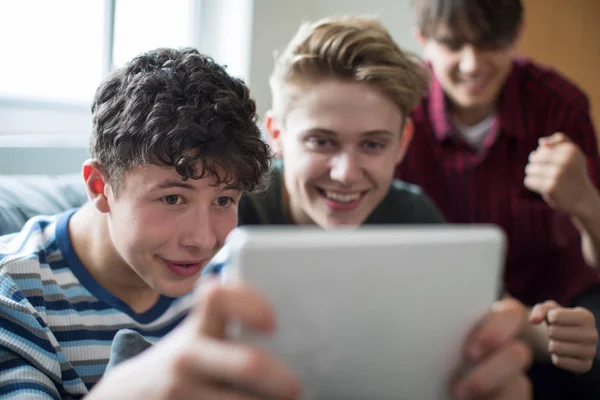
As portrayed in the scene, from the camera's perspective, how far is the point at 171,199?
0.90 metres

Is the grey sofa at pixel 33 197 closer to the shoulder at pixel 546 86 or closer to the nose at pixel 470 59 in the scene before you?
the nose at pixel 470 59

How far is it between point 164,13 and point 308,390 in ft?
5.90

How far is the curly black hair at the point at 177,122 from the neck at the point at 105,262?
10cm

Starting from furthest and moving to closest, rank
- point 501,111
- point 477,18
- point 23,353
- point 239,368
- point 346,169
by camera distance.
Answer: point 501,111
point 477,18
point 346,169
point 23,353
point 239,368

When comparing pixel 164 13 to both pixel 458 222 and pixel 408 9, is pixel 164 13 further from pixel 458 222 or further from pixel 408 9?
pixel 458 222

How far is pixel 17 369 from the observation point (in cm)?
75

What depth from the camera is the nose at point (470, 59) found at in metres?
1.58

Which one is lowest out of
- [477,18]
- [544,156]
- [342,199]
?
[342,199]

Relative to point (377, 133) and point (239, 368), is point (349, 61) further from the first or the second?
point (239, 368)

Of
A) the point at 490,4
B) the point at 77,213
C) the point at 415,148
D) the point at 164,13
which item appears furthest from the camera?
the point at 164,13

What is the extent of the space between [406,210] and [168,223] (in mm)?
720

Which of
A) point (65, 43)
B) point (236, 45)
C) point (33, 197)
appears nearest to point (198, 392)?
point (33, 197)

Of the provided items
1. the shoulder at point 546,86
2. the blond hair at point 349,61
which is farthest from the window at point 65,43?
the shoulder at point 546,86

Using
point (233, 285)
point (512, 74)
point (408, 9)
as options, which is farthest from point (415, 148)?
point (233, 285)
